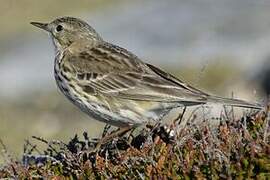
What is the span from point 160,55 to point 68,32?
442 inches

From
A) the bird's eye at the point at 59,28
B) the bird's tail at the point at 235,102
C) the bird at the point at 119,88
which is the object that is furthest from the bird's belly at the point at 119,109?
the bird's eye at the point at 59,28

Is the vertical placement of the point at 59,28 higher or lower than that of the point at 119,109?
higher

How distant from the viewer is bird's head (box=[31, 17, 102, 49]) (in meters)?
11.4

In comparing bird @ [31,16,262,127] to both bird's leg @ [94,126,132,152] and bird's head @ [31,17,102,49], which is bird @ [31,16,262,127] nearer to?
bird's leg @ [94,126,132,152]

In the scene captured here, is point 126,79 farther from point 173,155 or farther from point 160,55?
point 160,55

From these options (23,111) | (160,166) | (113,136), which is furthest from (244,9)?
(160,166)

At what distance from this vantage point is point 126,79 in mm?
10234

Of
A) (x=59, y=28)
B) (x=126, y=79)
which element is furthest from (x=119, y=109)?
(x=59, y=28)

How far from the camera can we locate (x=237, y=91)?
62.7 ft

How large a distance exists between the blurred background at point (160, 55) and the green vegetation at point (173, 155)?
6.83 m

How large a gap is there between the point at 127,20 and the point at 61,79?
17.6 metres

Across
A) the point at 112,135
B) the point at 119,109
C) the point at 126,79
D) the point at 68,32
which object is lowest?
the point at 112,135

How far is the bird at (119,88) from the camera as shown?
9.67 m

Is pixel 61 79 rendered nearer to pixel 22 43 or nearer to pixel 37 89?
pixel 37 89
